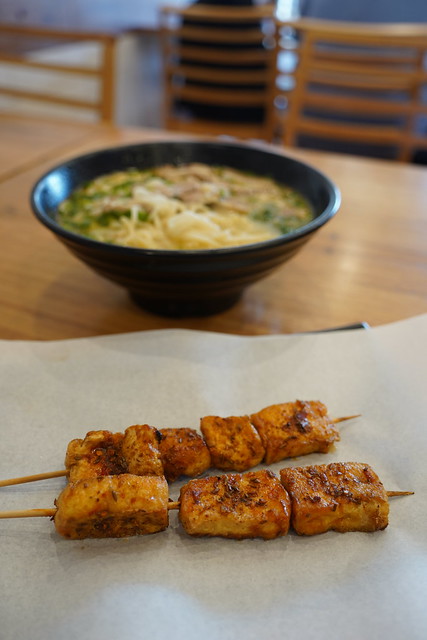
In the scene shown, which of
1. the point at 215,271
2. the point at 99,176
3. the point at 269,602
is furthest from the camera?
the point at 99,176

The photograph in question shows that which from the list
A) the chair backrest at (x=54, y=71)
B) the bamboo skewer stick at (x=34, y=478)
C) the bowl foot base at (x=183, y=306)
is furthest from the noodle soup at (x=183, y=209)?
the chair backrest at (x=54, y=71)

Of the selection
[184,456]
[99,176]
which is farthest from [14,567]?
[99,176]

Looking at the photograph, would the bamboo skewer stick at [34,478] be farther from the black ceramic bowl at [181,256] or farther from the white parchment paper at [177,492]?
the black ceramic bowl at [181,256]

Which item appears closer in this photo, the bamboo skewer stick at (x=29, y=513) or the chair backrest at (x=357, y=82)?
the bamboo skewer stick at (x=29, y=513)

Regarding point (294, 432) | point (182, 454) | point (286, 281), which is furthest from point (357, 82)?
point (182, 454)

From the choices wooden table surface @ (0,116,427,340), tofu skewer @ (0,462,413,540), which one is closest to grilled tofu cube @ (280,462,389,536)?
tofu skewer @ (0,462,413,540)

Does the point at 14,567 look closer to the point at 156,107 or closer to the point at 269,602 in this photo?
the point at 269,602
